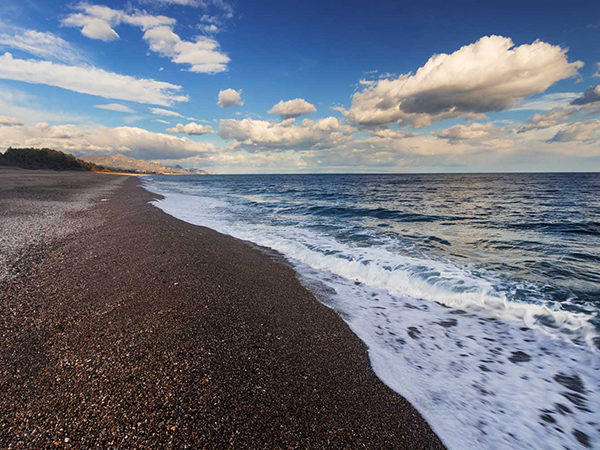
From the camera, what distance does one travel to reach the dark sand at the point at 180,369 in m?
2.40

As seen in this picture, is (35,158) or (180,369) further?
(35,158)

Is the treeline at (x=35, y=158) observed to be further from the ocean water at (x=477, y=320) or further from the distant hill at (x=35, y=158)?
the ocean water at (x=477, y=320)

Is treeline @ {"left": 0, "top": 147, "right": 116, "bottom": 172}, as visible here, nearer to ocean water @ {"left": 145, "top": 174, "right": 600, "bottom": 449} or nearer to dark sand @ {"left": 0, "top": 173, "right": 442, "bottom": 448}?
ocean water @ {"left": 145, "top": 174, "right": 600, "bottom": 449}

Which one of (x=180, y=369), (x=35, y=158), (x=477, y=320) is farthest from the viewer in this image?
(x=35, y=158)

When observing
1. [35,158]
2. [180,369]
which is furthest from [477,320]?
[35,158]

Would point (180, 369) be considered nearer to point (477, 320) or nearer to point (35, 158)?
point (477, 320)

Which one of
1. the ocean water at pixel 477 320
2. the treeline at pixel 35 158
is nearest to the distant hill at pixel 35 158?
the treeline at pixel 35 158

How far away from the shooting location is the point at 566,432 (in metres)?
3.13

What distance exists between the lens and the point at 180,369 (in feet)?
9.94

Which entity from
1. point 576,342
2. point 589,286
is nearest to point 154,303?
point 576,342

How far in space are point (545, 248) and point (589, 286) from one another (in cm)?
427

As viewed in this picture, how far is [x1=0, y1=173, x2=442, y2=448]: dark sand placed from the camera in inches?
94.3

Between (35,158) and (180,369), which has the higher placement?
(35,158)

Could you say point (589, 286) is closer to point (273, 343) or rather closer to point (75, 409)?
point (273, 343)
